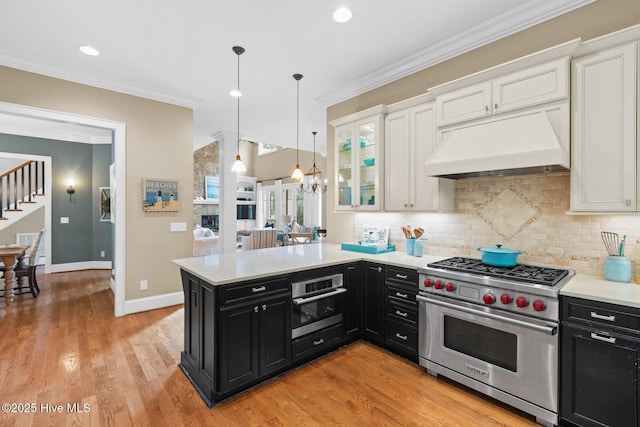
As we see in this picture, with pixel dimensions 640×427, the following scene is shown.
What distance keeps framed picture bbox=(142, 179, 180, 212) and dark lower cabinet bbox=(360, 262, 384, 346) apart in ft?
9.80

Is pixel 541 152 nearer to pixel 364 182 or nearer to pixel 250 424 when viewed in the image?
pixel 364 182

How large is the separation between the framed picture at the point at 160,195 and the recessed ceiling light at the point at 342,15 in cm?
317

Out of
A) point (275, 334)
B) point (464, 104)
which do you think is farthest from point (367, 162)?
point (275, 334)

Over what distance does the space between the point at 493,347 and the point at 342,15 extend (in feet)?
9.52

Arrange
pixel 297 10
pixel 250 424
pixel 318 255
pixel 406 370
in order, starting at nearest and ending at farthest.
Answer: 1. pixel 250 424
2. pixel 297 10
3. pixel 406 370
4. pixel 318 255

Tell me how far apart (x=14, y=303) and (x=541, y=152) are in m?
6.60

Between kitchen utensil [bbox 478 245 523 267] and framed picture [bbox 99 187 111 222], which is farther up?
framed picture [bbox 99 187 111 222]

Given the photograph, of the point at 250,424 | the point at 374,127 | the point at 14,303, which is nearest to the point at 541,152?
the point at 374,127

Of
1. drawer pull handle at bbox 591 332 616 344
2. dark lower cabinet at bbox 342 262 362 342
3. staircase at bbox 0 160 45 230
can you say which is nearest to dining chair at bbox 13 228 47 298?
staircase at bbox 0 160 45 230

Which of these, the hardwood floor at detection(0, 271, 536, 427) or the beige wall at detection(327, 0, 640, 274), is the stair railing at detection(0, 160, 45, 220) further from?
the beige wall at detection(327, 0, 640, 274)

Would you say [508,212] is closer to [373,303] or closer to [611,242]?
[611,242]

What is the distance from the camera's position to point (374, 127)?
11.2ft

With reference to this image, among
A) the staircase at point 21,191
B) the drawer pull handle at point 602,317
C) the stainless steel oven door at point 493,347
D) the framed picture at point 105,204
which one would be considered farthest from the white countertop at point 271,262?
the staircase at point 21,191

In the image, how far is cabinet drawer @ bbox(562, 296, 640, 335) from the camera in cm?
169
